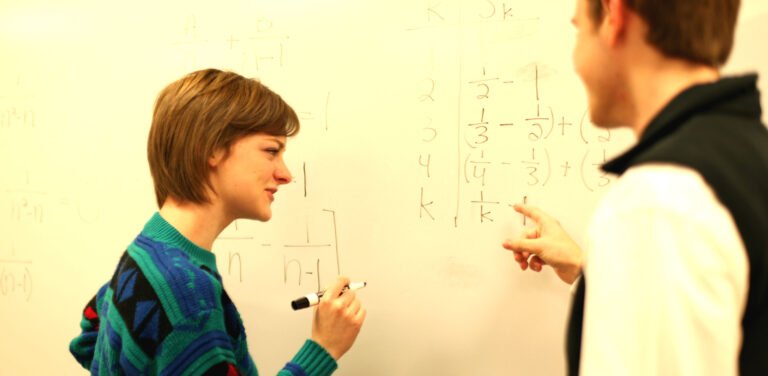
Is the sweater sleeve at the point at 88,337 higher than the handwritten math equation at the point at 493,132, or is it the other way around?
the handwritten math equation at the point at 493,132

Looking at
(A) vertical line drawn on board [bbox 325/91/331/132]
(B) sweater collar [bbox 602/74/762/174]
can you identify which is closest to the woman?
(A) vertical line drawn on board [bbox 325/91/331/132]

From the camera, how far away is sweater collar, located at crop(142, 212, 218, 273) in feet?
3.00

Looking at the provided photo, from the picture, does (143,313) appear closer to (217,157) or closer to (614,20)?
(217,157)

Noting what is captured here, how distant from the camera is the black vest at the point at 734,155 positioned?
1.53 ft

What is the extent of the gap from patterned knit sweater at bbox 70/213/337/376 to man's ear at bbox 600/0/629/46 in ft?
2.05

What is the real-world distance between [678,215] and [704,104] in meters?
0.12

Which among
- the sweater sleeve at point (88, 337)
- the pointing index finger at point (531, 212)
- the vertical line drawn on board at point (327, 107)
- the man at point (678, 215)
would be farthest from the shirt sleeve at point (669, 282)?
the sweater sleeve at point (88, 337)

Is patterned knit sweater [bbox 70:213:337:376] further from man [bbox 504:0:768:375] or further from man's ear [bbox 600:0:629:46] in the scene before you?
man's ear [bbox 600:0:629:46]

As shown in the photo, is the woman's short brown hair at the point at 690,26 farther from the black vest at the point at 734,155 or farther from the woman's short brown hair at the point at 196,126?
the woman's short brown hair at the point at 196,126

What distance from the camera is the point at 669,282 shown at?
45cm

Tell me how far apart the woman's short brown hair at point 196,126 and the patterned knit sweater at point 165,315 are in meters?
0.08

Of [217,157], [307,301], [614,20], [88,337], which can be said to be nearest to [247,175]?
[217,157]

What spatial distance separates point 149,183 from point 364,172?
0.51m

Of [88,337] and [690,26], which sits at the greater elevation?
[690,26]
